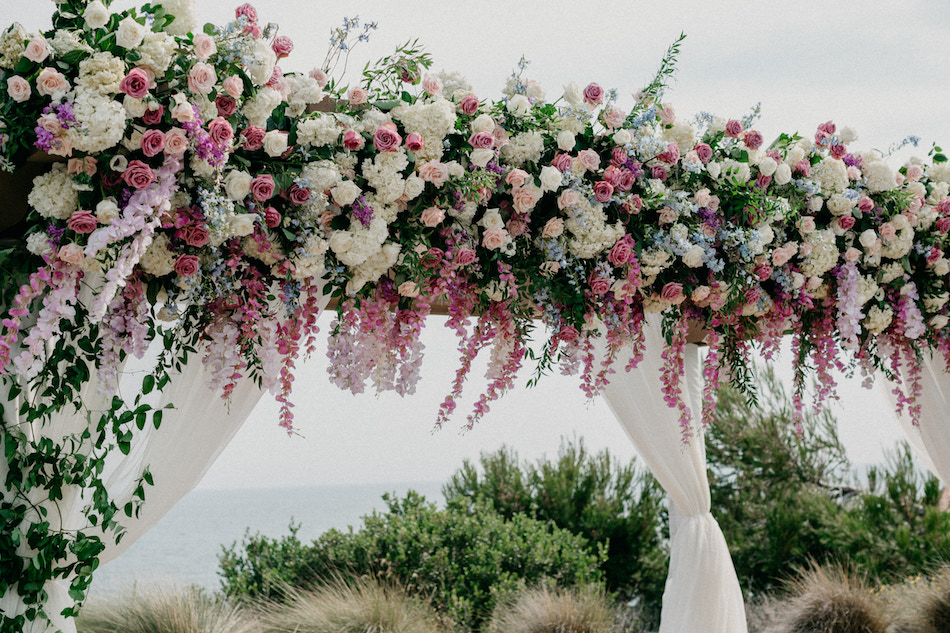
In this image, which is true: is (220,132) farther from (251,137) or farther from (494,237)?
(494,237)

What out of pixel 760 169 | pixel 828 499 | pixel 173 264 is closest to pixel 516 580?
pixel 828 499

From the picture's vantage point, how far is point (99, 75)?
1.61m

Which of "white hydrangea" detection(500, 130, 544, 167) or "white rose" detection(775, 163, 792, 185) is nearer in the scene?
"white hydrangea" detection(500, 130, 544, 167)

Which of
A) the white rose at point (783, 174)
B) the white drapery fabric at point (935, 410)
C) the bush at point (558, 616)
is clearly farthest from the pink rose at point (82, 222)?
the bush at point (558, 616)

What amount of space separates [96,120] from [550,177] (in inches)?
45.1

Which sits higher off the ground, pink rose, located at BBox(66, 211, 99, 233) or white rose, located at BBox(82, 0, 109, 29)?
white rose, located at BBox(82, 0, 109, 29)

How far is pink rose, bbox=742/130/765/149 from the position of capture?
8.18 ft

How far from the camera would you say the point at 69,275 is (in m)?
1.71

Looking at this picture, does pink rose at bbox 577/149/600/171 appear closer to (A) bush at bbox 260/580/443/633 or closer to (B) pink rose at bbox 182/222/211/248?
(B) pink rose at bbox 182/222/211/248

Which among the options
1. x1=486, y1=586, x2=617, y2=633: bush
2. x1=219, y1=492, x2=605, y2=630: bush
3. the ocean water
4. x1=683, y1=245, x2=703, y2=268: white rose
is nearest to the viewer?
x1=683, y1=245, x2=703, y2=268: white rose

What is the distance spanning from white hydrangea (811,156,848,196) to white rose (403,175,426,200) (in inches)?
59.1

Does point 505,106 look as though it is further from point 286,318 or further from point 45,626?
point 45,626

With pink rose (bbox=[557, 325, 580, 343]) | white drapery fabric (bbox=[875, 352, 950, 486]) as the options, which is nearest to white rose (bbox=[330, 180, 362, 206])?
pink rose (bbox=[557, 325, 580, 343])

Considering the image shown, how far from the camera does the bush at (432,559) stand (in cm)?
561
